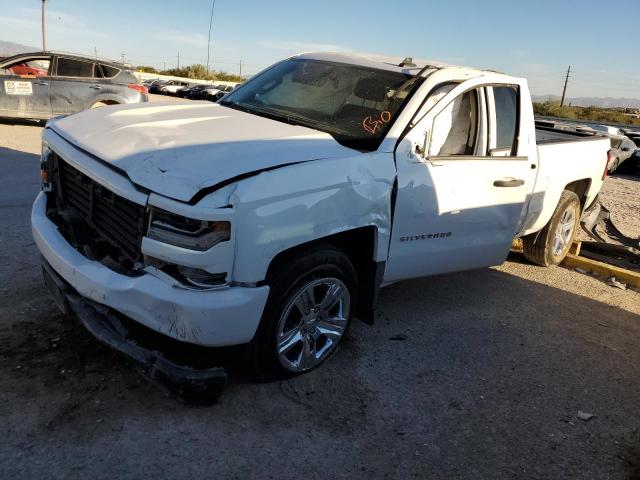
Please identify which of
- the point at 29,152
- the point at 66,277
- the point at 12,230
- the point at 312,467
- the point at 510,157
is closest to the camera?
the point at 312,467

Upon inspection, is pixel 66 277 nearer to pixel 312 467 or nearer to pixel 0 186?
pixel 312 467

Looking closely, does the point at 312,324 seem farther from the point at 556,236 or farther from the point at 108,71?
the point at 108,71

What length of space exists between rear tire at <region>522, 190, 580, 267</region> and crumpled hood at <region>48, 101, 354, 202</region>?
3334 millimetres

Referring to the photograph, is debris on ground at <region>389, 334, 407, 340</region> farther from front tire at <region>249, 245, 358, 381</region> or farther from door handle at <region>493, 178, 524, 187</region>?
door handle at <region>493, 178, 524, 187</region>

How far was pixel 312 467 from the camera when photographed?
2680 millimetres

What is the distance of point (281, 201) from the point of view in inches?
111

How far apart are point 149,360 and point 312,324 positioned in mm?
981

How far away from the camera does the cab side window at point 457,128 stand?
3.85 metres

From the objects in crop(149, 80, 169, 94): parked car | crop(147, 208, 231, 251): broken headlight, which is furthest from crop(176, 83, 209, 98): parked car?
crop(147, 208, 231, 251): broken headlight

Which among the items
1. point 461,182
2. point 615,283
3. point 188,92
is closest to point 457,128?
point 461,182

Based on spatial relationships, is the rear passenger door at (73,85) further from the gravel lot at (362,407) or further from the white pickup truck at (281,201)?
the white pickup truck at (281,201)

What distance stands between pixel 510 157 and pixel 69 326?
11.1 feet

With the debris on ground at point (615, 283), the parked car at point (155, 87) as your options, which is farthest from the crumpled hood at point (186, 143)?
the parked car at point (155, 87)

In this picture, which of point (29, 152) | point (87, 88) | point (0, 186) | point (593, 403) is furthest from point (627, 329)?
point (87, 88)
